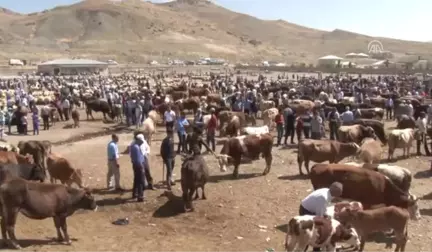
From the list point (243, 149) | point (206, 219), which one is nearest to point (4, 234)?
point (206, 219)

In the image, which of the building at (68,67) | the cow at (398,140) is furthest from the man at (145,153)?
the building at (68,67)

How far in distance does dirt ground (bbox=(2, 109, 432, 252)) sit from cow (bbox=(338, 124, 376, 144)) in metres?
2.63

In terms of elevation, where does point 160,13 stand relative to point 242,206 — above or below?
above

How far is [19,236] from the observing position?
1086 centimetres

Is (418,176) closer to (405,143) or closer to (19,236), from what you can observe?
(405,143)

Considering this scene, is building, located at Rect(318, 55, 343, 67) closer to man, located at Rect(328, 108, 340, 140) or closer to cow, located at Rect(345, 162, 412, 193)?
man, located at Rect(328, 108, 340, 140)

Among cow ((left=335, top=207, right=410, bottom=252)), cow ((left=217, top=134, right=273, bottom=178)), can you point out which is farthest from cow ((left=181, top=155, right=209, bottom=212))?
cow ((left=335, top=207, right=410, bottom=252))

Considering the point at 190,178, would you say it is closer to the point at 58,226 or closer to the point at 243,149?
the point at 58,226

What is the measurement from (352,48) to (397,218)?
567 ft

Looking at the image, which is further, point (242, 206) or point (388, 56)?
point (388, 56)

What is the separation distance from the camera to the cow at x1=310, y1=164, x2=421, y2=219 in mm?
11289

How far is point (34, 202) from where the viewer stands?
1009 centimetres

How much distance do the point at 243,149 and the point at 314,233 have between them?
302 inches

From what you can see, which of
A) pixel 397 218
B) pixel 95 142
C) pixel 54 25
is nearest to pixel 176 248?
pixel 397 218
